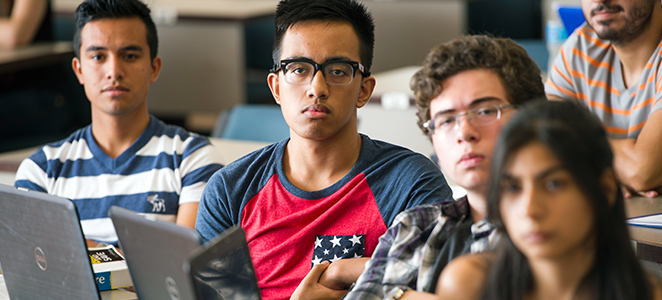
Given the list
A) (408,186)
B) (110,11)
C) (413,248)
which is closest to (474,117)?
(413,248)

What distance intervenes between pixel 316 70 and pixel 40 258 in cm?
57

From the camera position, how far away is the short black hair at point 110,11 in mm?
1759

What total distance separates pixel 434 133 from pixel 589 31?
3.74 feet

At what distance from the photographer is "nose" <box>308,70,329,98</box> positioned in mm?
1228

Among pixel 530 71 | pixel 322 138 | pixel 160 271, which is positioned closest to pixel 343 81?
pixel 322 138

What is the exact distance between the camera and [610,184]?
683 millimetres

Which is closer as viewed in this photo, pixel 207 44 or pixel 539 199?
pixel 539 199

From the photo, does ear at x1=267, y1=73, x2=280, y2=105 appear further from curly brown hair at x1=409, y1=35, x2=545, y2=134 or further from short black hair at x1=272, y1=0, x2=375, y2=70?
curly brown hair at x1=409, y1=35, x2=545, y2=134

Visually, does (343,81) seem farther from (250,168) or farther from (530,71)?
(530,71)

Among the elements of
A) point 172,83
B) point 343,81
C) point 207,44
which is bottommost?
point 172,83

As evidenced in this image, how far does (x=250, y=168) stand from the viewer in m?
1.35

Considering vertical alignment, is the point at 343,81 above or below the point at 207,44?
above

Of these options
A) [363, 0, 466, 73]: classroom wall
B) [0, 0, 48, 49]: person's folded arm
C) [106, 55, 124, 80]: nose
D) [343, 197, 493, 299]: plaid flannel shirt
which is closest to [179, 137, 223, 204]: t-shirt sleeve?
[106, 55, 124, 80]: nose

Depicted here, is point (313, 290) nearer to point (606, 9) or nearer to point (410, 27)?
point (606, 9)
